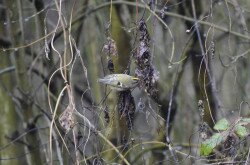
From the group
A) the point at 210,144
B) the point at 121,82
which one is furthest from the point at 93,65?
A: the point at 121,82

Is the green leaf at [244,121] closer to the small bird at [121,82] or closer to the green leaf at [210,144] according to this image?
the green leaf at [210,144]

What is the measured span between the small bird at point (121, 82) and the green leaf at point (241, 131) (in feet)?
1.76

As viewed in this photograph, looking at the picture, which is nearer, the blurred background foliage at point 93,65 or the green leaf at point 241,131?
the green leaf at point 241,131

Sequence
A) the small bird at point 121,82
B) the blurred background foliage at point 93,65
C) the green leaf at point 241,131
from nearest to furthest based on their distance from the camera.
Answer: the small bird at point 121,82
the green leaf at point 241,131
the blurred background foliage at point 93,65

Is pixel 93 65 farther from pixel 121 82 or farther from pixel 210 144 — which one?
pixel 121 82

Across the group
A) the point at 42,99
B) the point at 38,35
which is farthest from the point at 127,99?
the point at 42,99

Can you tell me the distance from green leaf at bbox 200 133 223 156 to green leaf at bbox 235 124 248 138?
8 centimetres

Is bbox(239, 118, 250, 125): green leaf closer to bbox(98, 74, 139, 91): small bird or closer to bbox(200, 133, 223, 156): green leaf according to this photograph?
bbox(200, 133, 223, 156): green leaf

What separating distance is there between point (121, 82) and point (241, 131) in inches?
24.2

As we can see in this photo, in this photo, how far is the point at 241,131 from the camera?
2789 millimetres

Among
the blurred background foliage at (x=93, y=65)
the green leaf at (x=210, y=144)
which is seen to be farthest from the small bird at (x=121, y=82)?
the blurred background foliage at (x=93, y=65)

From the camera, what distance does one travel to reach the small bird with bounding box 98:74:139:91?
8.47 ft

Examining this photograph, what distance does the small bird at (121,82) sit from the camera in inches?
102

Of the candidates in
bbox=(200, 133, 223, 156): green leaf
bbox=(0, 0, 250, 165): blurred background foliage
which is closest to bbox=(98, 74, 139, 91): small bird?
bbox=(200, 133, 223, 156): green leaf
